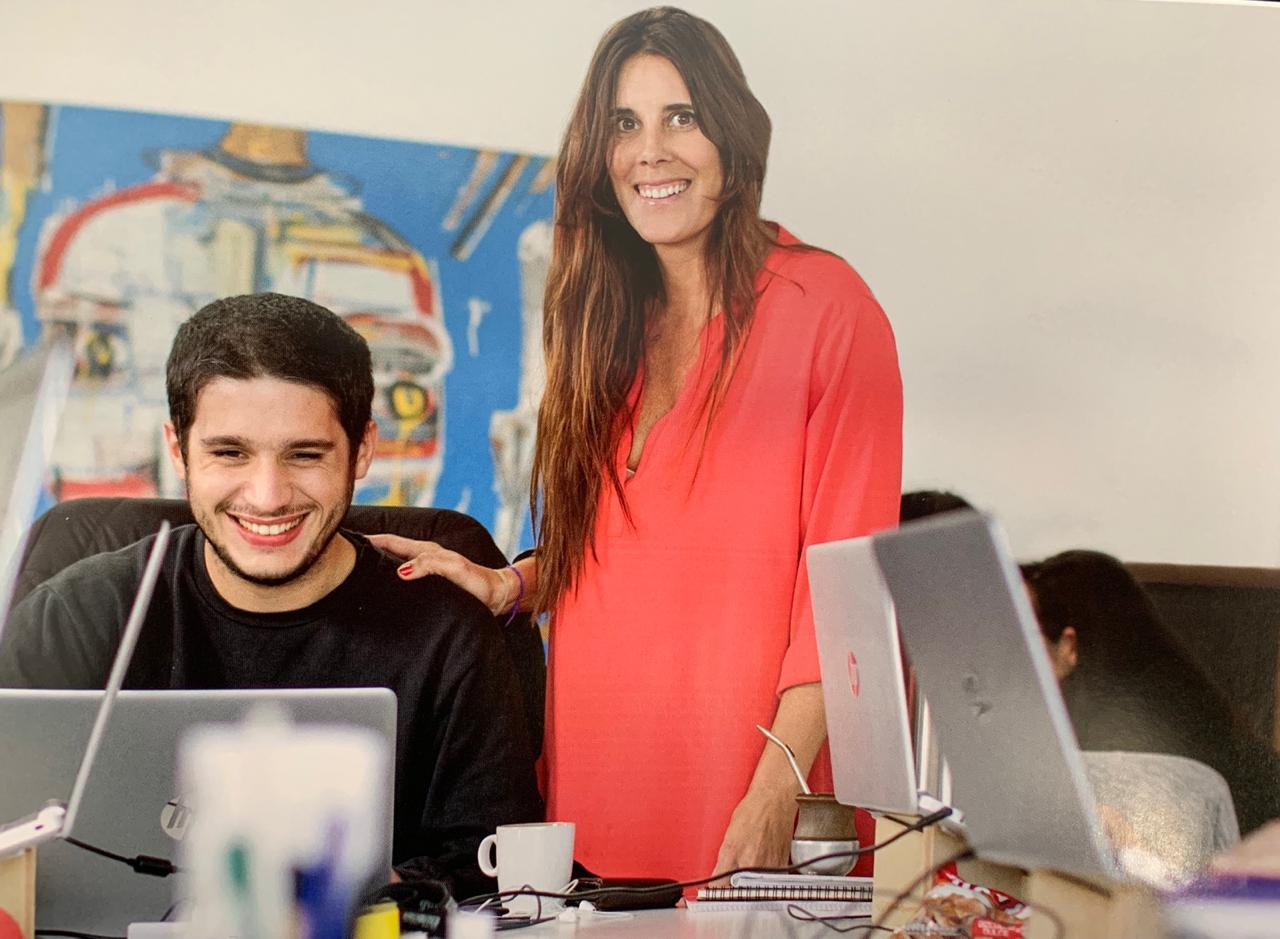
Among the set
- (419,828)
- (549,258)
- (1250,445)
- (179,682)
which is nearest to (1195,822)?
(1250,445)

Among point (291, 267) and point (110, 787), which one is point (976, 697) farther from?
point (291, 267)

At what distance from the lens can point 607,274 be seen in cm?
255

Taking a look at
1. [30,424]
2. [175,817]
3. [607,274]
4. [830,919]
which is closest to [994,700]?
[830,919]

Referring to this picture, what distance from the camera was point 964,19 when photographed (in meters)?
2.65

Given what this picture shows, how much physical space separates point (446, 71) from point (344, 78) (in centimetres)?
18

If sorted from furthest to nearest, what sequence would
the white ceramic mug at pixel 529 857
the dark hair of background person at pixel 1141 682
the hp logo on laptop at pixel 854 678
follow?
1. the dark hair of background person at pixel 1141 682
2. the white ceramic mug at pixel 529 857
3. the hp logo on laptop at pixel 854 678

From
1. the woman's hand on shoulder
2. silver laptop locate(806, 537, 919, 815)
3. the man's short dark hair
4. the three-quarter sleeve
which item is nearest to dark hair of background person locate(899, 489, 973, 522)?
the three-quarter sleeve

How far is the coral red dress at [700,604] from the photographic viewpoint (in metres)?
2.47

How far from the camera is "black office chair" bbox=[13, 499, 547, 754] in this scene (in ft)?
7.79

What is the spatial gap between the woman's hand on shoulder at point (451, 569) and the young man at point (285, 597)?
0.02 meters

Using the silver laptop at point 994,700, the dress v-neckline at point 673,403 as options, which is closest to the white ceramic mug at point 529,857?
the silver laptop at point 994,700

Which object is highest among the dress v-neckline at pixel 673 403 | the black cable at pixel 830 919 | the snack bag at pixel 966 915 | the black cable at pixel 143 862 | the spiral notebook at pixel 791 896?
the dress v-neckline at pixel 673 403

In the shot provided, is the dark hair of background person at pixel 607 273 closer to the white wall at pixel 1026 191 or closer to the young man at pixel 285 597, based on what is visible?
the white wall at pixel 1026 191

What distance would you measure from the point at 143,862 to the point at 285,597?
0.84 m
